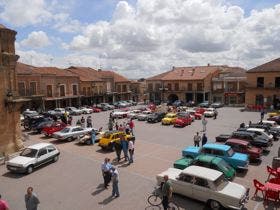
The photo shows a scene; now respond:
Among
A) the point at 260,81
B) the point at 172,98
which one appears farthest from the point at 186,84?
the point at 260,81

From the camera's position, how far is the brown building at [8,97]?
18.4m

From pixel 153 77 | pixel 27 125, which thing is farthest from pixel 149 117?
pixel 153 77

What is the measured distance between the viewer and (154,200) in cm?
1191

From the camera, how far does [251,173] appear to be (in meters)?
15.1

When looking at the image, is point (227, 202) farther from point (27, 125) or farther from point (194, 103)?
point (194, 103)

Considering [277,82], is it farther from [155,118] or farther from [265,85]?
[155,118]

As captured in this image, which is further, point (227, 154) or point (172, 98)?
point (172, 98)

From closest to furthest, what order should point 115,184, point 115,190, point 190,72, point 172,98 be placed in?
point 115,184, point 115,190, point 190,72, point 172,98

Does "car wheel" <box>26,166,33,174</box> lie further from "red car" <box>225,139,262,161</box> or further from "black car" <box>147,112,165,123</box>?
"black car" <box>147,112,165,123</box>

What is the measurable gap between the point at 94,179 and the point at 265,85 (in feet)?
120

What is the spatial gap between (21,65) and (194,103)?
30.6 m

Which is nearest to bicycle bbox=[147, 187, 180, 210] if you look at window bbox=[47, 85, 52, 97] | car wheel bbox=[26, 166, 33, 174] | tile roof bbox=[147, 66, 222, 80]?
car wheel bbox=[26, 166, 33, 174]

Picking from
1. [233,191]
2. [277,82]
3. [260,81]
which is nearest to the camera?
[233,191]

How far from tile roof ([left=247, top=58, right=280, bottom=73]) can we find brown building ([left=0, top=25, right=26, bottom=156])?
119 feet
